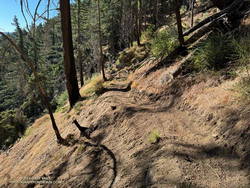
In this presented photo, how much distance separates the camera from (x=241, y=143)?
2.19m

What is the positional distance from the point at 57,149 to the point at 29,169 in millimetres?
965

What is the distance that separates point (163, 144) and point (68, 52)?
20.0 ft

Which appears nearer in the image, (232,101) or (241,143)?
(241,143)

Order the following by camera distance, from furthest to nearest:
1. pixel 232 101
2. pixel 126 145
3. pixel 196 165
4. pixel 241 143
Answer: pixel 126 145 → pixel 232 101 → pixel 196 165 → pixel 241 143

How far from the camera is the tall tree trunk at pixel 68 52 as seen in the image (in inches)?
286

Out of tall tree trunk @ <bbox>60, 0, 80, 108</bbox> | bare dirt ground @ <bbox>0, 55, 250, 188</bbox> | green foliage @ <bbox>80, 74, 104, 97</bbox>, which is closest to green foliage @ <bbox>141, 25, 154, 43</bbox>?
green foliage @ <bbox>80, 74, 104, 97</bbox>

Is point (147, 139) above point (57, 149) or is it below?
above

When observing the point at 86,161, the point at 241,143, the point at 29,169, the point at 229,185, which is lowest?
the point at 29,169

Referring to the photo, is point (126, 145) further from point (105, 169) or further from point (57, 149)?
point (57, 149)

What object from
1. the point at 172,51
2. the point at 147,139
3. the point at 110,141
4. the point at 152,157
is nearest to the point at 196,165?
the point at 152,157

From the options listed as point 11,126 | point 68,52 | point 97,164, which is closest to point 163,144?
point 97,164

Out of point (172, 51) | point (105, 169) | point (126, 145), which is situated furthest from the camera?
point (172, 51)

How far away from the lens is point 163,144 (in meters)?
2.92

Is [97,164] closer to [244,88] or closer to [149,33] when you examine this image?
[244,88]
